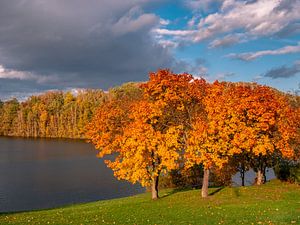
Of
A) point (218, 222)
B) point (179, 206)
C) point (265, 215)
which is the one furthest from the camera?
point (179, 206)

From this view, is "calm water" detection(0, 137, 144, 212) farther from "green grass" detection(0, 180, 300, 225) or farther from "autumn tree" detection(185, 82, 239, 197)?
"autumn tree" detection(185, 82, 239, 197)

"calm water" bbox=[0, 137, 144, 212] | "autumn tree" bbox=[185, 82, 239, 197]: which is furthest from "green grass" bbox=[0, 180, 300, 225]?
"calm water" bbox=[0, 137, 144, 212]

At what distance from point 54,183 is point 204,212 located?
46551 millimetres

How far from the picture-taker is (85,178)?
7188 cm

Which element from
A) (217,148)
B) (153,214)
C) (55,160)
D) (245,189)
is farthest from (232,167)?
(55,160)

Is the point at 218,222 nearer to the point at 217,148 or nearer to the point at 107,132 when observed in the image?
the point at 217,148

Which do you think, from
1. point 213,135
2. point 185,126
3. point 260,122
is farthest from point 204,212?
point 260,122

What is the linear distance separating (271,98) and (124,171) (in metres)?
16.9

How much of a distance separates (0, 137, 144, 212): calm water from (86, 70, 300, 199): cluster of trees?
22.6 m

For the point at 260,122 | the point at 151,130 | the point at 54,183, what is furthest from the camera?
the point at 54,183

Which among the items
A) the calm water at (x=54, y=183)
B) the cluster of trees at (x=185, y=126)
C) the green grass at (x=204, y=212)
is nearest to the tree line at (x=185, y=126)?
the cluster of trees at (x=185, y=126)

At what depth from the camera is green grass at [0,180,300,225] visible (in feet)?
77.4

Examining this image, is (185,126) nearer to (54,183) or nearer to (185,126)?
(185,126)

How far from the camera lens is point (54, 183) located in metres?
67.5
